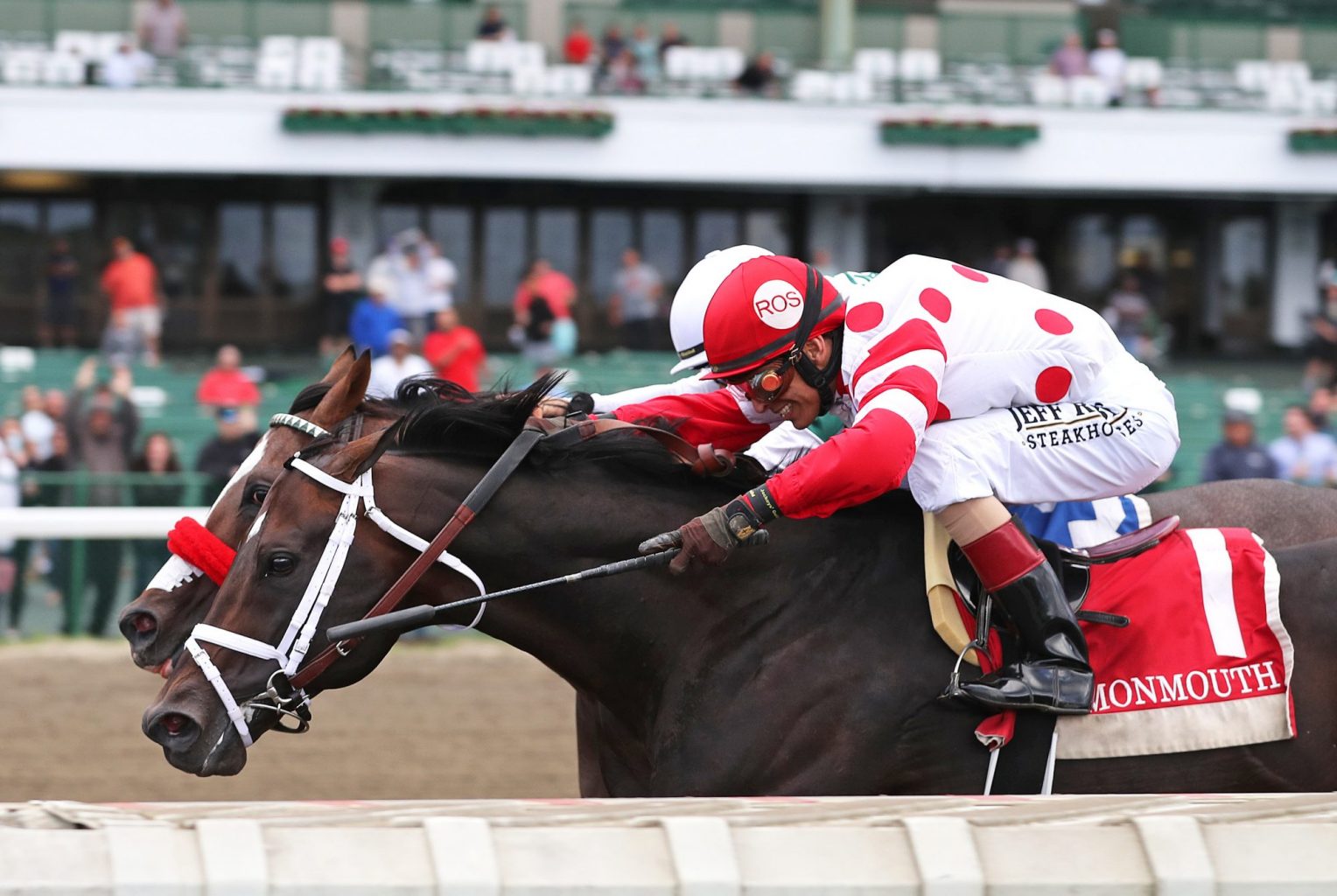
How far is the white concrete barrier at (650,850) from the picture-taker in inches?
67.4

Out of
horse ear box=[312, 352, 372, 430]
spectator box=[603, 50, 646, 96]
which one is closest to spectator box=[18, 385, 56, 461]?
horse ear box=[312, 352, 372, 430]

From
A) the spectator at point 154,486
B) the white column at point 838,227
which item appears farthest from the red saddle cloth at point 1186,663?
the white column at point 838,227

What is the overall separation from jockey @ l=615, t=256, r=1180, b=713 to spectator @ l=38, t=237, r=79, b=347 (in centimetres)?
1388

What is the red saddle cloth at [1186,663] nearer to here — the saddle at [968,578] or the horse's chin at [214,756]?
the saddle at [968,578]

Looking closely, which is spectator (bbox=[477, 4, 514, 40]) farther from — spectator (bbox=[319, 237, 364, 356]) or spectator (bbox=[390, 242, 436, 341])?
spectator (bbox=[390, 242, 436, 341])

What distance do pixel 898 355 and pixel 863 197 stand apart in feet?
51.0

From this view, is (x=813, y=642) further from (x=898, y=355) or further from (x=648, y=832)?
(x=648, y=832)

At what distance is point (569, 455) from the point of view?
3.05 m

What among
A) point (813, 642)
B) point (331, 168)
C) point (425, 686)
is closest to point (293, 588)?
point (813, 642)

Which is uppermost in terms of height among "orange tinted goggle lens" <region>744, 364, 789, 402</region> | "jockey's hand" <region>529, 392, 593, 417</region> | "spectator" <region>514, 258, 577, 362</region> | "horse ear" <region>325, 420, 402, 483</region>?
"orange tinted goggle lens" <region>744, 364, 789, 402</region>

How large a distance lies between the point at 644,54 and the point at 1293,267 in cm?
805

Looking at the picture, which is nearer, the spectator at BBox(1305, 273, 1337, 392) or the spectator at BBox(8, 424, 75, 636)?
the spectator at BBox(8, 424, 75, 636)

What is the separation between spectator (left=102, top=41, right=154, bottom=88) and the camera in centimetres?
1549

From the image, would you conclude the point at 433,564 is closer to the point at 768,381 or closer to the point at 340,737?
the point at 768,381
